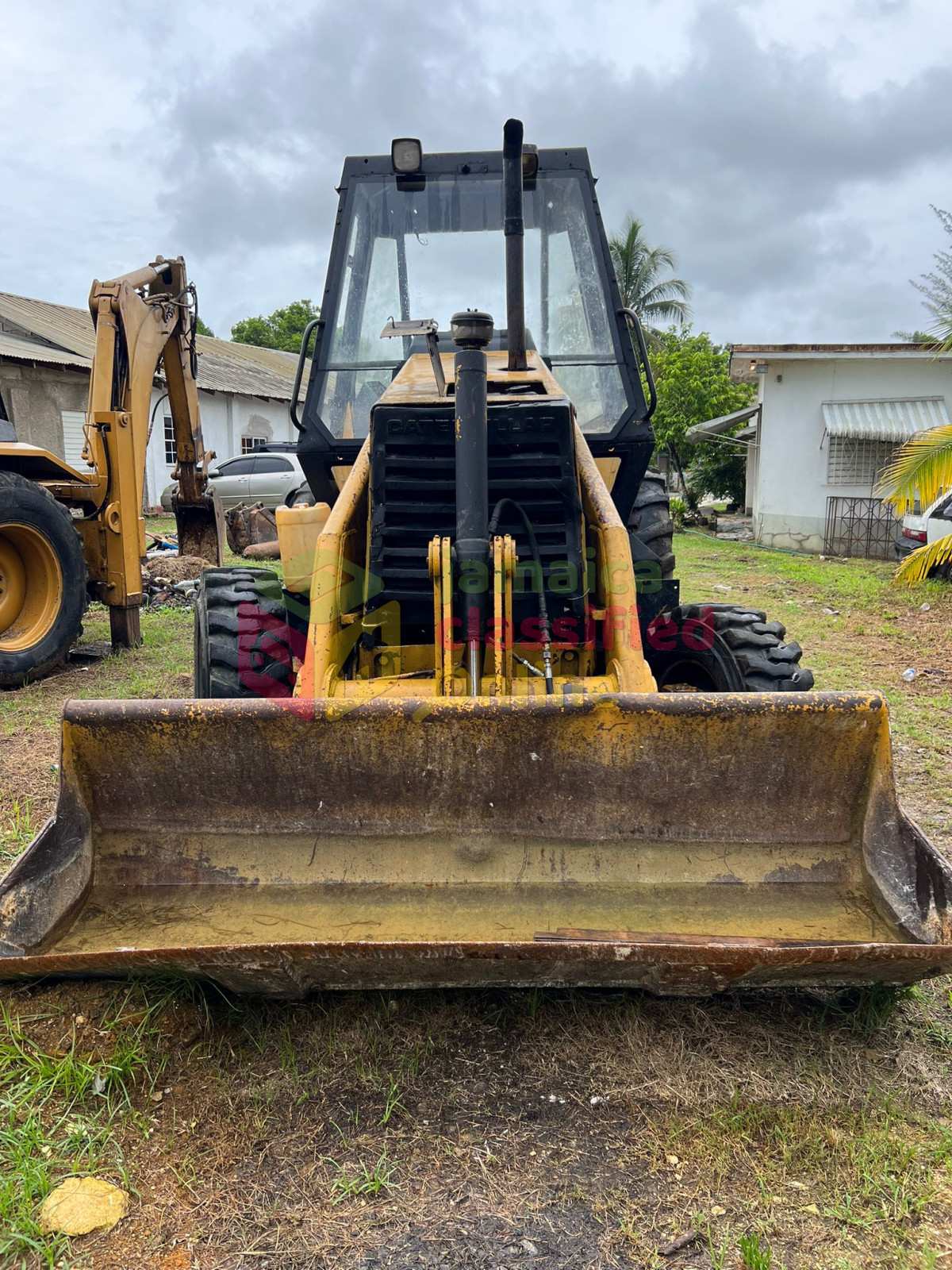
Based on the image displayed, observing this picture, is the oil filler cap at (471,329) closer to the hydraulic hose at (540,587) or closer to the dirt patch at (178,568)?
the hydraulic hose at (540,587)

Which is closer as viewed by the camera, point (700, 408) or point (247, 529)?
point (247, 529)

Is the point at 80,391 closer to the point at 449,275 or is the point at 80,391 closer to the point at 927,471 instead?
the point at 449,275

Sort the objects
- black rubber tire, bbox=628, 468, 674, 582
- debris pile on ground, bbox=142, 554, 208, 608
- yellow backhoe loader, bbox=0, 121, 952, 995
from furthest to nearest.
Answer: debris pile on ground, bbox=142, 554, 208, 608, black rubber tire, bbox=628, 468, 674, 582, yellow backhoe loader, bbox=0, 121, 952, 995

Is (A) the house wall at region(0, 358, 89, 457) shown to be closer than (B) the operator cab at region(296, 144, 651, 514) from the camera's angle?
No

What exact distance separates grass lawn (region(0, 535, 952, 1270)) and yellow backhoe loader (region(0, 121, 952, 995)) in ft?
1.00

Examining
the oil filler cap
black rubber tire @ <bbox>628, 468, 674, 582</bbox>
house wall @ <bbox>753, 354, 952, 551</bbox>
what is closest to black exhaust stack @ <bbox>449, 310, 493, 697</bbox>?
the oil filler cap

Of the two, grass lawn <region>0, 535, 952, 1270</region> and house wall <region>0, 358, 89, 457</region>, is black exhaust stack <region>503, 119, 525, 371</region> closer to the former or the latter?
grass lawn <region>0, 535, 952, 1270</region>

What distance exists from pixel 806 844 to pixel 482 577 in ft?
4.52

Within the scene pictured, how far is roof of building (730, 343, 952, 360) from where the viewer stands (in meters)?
16.9

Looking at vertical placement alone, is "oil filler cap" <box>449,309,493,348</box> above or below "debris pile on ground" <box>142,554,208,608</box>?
above

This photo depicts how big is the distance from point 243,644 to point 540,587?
1435 mm

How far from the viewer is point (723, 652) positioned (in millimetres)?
4199

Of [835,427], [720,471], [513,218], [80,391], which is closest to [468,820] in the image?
[513,218]

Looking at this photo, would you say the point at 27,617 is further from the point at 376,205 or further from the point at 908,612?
the point at 908,612
